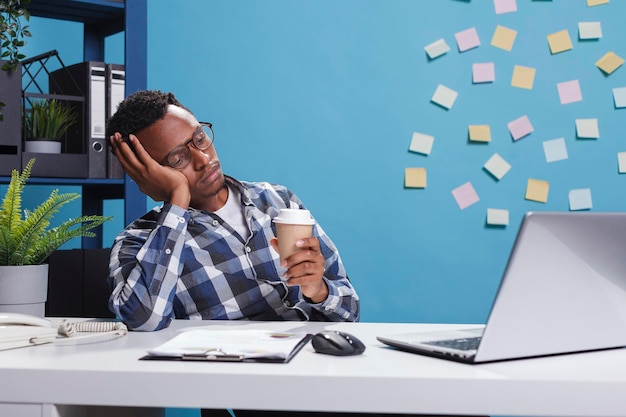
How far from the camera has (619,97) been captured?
111 inches

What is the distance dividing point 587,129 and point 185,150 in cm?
Result: 176

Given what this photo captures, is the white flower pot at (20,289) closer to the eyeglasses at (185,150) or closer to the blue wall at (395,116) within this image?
the eyeglasses at (185,150)

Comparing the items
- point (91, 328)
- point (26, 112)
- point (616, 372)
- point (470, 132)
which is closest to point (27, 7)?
point (26, 112)

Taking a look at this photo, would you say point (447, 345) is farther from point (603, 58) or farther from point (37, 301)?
point (603, 58)

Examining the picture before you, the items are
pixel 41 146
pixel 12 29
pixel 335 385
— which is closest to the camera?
pixel 335 385

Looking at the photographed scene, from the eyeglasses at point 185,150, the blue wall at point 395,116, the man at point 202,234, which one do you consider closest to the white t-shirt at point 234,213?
the man at point 202,234

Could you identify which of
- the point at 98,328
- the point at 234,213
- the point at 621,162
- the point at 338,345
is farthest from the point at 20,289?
the point at 621,162

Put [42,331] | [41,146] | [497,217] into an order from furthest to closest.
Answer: [497,217] → [41,146] → [42,331]

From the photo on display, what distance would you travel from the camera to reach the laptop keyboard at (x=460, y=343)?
3.55 feet

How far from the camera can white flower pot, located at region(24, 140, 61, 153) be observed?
6.87ft

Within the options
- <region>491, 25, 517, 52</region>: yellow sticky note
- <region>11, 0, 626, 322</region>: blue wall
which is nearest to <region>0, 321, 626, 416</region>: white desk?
<region>11, 0, 626, 322</region>: blue wall

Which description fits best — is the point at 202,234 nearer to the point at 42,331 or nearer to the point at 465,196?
the point at 42,331

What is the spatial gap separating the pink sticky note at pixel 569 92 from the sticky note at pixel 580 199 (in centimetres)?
34

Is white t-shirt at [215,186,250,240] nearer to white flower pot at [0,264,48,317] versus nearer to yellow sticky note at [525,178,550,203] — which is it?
white flower pot at [0,264,48,317]
